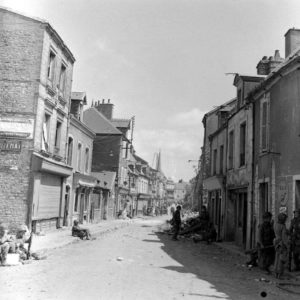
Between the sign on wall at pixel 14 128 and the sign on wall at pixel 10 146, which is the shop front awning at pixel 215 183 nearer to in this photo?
the sign on wall at pixel 14 128

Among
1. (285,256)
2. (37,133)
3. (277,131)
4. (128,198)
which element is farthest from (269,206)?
(128,198)

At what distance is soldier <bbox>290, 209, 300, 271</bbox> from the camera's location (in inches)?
396

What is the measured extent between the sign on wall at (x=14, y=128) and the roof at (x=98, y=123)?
2330 cm

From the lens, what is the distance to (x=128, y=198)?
48688 mm

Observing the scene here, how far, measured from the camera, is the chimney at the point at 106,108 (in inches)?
1802

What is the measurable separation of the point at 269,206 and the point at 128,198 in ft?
→ 120

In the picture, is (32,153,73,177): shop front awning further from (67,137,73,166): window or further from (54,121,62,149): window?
(67,137,73,166): window

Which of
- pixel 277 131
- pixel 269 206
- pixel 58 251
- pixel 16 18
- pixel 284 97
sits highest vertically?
pixel 16 18

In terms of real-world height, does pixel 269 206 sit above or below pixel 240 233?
above

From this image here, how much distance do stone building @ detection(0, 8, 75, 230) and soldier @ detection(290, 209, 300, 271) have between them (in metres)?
10.9

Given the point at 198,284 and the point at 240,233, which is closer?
the point at 198,284

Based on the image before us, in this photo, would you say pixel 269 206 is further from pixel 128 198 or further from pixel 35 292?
pixel 128 198

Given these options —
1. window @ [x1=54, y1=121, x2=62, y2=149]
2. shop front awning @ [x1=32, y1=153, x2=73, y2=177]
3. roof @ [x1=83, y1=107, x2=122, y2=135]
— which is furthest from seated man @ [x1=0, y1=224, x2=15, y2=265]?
roof @ [x1=83, y1=107, x2=122, y2=135]

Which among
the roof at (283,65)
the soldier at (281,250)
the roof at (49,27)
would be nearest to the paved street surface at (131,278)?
the soldier at (281,250)
